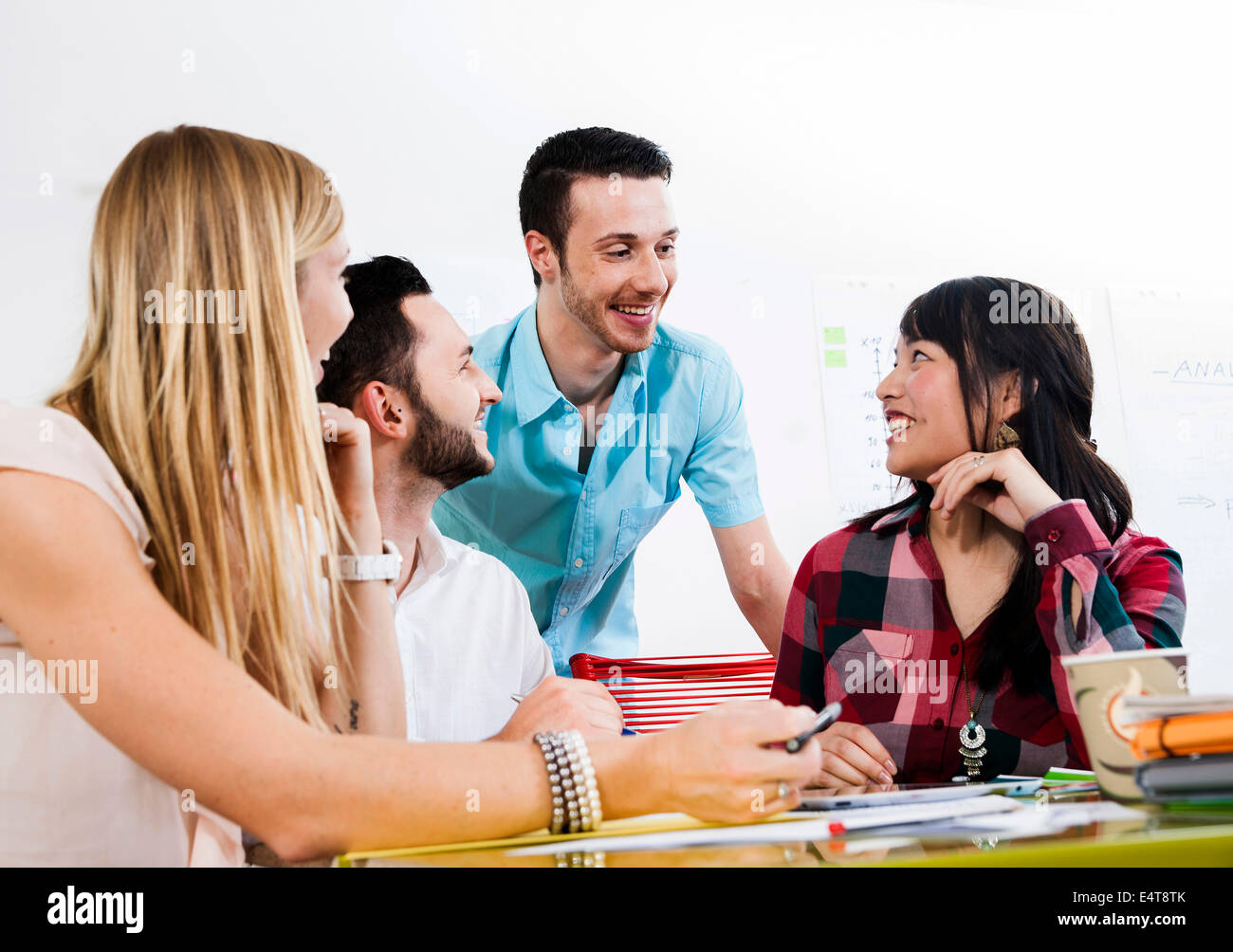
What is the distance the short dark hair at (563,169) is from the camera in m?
2.20

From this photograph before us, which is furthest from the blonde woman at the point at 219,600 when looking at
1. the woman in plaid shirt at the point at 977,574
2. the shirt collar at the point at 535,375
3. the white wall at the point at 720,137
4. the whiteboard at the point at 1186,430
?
the whiteboard at the point at 1186,430

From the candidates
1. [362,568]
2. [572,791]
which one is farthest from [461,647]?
[572,791]

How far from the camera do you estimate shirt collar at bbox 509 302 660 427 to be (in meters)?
2.12

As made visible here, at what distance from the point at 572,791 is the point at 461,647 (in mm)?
937

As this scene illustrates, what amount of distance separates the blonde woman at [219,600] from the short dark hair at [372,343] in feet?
1.09

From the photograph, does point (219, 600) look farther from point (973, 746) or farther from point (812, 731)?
point (973, 746)

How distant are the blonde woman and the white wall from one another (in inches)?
38.8

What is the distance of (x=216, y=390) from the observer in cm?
107

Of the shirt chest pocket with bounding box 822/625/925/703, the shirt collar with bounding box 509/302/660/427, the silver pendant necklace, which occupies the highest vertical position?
the shirt collar with bounding box 509/302/660/427

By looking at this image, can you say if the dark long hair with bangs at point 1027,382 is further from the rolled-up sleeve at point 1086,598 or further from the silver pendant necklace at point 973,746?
the silver pendant necklace at point 973,746

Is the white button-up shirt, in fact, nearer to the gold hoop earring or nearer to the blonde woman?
the blonde woman

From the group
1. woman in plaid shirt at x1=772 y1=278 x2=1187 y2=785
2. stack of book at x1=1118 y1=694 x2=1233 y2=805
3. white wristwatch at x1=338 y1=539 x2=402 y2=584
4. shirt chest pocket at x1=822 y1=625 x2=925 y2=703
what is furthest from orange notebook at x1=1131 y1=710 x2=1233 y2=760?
white wristwatch at x1=338 y1=539 x2=402 y2=584
